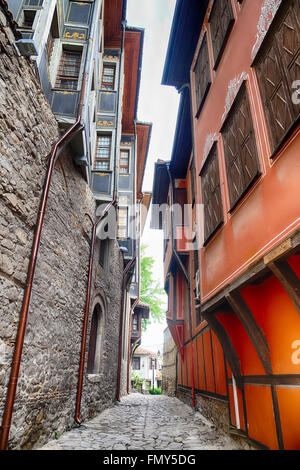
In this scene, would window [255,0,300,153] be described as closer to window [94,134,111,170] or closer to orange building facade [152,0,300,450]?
orange building facade [152,0,300,450]

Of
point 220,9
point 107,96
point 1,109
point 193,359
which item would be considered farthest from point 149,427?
point 107,96

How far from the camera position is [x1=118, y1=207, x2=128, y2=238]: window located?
44.4 ft

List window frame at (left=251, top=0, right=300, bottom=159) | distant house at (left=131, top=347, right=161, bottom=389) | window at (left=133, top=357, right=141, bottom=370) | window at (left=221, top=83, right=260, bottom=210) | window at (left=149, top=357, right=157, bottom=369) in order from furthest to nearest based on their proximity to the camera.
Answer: window at (left=149, top=357, right=157, bottom=369) < window at (left=133, top=357, right=141, bottom=370) < distant house at (left=131, top=347, right=161, bottom=389) < window at (left=221, top=83, right=260, bottom=210) < window frame at (left=251, top=0, right=300, bottom=159)

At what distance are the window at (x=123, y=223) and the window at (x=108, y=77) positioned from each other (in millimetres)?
5014

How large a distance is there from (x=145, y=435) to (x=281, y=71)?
237 inches

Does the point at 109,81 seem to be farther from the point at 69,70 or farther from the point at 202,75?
the point at 202,75

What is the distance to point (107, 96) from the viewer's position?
424 inches

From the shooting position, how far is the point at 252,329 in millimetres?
3793

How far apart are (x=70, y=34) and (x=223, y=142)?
530 centimetres

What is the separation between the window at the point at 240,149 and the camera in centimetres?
378

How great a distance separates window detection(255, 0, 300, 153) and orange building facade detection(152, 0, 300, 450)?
11mm

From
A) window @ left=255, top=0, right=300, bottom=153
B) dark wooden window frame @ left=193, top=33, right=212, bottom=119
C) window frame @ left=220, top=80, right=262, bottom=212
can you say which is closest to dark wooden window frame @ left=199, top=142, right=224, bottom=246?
window frame @ left=220, top=80, right=262, bottom=212

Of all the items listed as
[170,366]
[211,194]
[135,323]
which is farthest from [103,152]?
[135,323]

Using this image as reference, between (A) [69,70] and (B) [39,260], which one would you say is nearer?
(B) [39,260]
